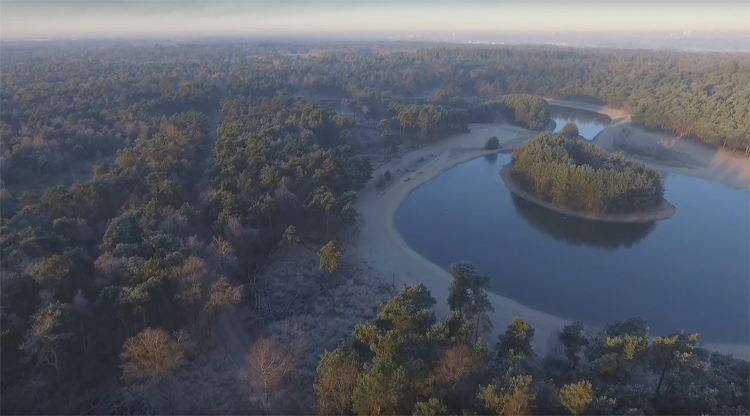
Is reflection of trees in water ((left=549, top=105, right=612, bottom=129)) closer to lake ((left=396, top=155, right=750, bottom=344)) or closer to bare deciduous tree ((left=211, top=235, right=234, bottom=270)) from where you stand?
lake ((left=396, top=155, right=750, bottom=344))

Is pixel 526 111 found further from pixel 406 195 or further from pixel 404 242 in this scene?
pixel 404 242

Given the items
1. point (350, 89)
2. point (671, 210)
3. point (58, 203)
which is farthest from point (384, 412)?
point (350, 89)

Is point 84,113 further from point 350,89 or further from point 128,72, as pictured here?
point 350,89

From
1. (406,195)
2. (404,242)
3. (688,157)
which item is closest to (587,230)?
(404,242)

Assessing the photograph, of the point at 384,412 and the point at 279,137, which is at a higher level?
the point at 279,137

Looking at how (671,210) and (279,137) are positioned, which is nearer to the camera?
(671,210)

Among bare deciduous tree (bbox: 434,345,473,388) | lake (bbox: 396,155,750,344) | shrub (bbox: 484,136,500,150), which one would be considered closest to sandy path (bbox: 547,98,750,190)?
lake (bbox: 396,155,750,344)
